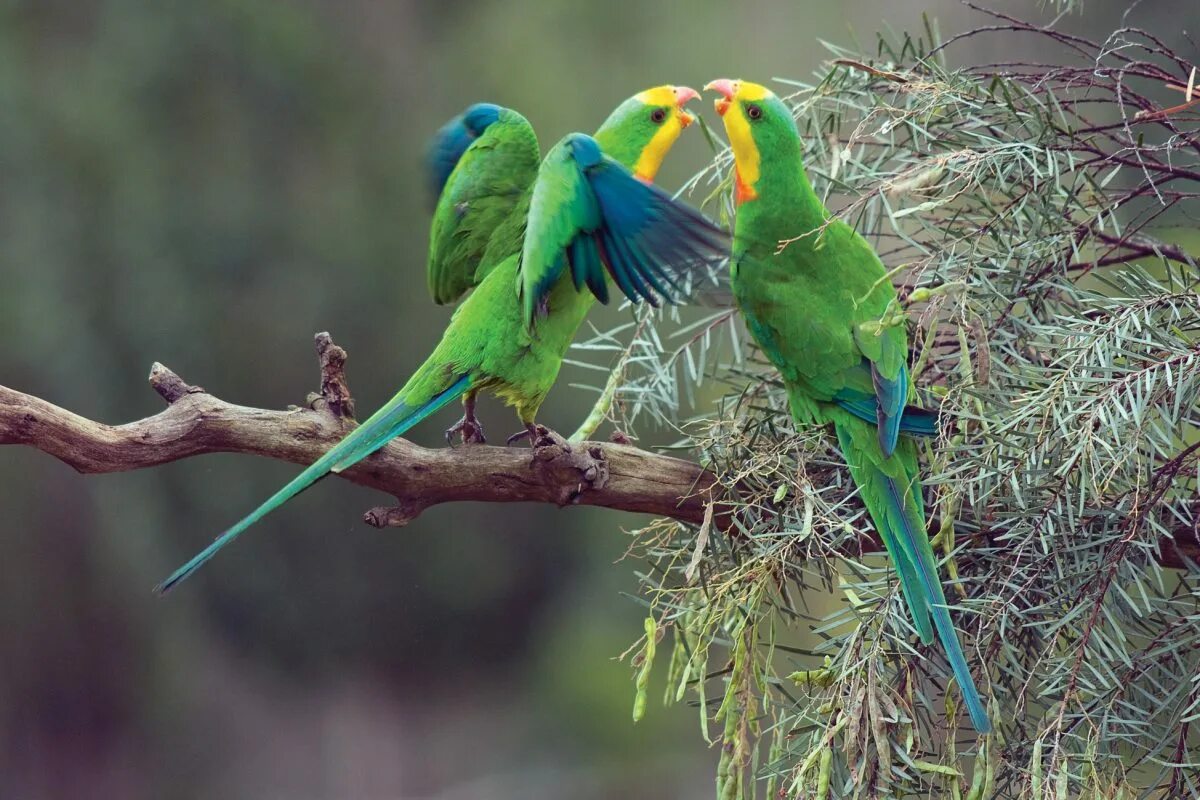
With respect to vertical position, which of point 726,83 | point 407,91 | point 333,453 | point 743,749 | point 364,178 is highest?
point 407,91

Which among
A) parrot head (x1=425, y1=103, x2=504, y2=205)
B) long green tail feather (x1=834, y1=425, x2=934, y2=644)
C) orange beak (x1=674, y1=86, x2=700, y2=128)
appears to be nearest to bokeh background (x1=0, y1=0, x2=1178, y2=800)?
parrot head (x1=425, y1=103, x2=504, y2=205)

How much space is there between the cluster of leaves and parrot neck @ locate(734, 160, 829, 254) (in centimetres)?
3

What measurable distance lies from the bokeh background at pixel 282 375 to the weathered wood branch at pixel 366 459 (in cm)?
94

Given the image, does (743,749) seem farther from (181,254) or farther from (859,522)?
(181,254)

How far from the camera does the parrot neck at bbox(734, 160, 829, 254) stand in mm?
733

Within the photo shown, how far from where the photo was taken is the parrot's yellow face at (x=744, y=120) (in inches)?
28.6

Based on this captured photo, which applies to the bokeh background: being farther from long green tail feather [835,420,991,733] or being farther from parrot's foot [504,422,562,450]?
long green tail feather [835,420,991,733]

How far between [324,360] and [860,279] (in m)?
0.36

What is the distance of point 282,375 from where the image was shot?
1.83 meters

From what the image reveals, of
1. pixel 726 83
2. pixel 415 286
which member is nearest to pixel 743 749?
pixel 726 83

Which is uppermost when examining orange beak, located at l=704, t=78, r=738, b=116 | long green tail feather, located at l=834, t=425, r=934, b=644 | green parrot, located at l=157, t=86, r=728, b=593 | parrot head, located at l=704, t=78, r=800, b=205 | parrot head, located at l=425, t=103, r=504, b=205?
parrot head, located at l=425, t=103, r=504, b=205

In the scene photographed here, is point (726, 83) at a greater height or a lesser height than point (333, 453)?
greater

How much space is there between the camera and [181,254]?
1823 mm

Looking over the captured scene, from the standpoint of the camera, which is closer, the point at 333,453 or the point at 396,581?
the point at 333,453
